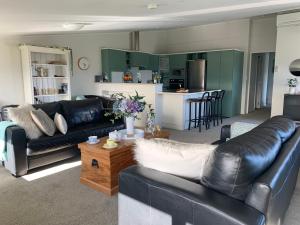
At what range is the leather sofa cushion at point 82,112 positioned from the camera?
4168 mm

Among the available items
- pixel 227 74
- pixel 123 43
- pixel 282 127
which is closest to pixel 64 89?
pixel 123 43

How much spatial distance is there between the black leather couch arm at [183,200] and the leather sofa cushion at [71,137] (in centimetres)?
201

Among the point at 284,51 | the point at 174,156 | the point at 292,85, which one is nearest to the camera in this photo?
the point at 174,156

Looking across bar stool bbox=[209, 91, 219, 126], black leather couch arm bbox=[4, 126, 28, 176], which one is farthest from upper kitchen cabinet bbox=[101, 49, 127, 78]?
black leather couch arm bbox=[4, 126, 28, 176]

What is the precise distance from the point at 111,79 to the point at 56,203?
5.38m

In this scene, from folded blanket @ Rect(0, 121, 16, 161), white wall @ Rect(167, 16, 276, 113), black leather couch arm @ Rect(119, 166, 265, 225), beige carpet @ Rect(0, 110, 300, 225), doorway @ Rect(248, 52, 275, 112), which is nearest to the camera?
black leather couch arm @ Rect(119, 166, 265, 225)

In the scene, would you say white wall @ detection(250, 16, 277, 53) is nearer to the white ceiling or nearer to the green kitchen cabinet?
the green kitchen cabinet

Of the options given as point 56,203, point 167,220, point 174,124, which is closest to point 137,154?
point 167,220

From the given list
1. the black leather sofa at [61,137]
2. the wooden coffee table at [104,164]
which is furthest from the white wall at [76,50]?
the wooden coffee table at [104,164]

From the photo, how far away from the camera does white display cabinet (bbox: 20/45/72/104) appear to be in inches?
221

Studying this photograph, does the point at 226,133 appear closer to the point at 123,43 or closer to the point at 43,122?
the point at 43,122

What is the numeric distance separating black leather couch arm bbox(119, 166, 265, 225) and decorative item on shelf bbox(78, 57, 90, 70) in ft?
19.2

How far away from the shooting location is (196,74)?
27.6ft

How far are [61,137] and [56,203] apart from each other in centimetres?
118
